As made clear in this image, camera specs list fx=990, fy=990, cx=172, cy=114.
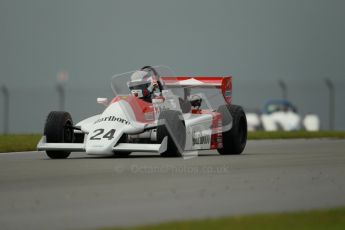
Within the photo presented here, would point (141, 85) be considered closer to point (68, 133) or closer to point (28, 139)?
point (68, 133)

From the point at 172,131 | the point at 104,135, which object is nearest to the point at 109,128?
the point at 104,135

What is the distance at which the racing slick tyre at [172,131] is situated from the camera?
17469mm

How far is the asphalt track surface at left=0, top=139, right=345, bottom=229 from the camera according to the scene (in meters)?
9.56

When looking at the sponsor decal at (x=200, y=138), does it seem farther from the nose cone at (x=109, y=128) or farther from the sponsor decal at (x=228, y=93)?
the sponsor decal at (x=228, y=93)

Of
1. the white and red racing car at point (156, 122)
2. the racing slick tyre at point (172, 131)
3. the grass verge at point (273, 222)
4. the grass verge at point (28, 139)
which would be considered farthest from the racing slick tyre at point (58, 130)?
the grass verge at point (273, 222)

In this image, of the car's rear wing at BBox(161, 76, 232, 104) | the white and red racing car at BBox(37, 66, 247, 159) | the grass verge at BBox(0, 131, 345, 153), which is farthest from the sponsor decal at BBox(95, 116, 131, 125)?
the grass verge at BBox(0, 131, 345, 153)

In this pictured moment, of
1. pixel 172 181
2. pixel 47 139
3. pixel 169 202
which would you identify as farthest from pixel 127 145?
pixel 169 202

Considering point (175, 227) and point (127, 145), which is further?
point (127, 145)

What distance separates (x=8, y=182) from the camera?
13008mm

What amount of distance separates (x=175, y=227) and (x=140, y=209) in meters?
1.41

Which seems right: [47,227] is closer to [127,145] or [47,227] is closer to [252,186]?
[252,186]

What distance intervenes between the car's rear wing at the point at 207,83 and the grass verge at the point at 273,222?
11712 mm

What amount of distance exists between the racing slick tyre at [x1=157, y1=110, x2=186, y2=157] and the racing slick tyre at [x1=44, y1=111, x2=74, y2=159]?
1.94m

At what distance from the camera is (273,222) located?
8992 millimetres
